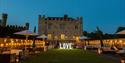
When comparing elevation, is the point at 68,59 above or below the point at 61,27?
below

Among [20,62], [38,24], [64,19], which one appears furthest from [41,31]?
[20,62]

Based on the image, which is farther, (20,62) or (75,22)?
(75,22)

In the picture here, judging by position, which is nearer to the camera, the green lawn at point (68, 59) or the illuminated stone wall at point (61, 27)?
the green lawn at point (68, 59)

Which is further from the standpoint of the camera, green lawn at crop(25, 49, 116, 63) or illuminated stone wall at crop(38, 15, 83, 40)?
illuminated stone wall at crop(38, 15, 83, 40)

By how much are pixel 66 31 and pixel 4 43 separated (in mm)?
68754

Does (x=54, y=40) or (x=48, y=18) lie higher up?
(x=48, y=18)

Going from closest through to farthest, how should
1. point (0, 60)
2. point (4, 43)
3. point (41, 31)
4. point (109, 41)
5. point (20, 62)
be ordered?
point (0, 60) < point (20, 62) < point (4, 43) < point (109, 41) < point (41, 31)

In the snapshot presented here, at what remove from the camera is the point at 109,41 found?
54844 millimetres

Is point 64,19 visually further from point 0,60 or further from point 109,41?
point 0,60

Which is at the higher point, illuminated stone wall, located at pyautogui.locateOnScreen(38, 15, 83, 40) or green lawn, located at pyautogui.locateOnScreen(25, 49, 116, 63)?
illuminated stone wall, located at pyautogui.locateOnScreen(38, 15, 83, 40)

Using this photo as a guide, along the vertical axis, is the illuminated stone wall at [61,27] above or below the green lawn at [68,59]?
above

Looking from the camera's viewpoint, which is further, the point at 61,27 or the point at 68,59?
the point at 61,27

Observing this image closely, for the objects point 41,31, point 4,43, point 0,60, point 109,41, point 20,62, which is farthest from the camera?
point 41,31

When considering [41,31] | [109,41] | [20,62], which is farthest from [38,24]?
[20,62]
